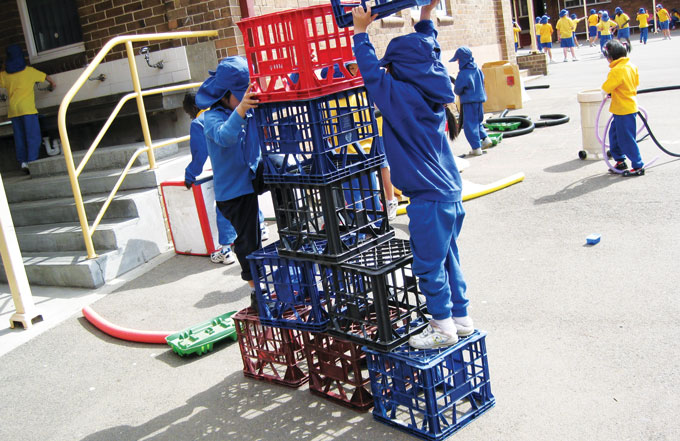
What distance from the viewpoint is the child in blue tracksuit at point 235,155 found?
5.04m

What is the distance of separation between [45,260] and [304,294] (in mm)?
4457

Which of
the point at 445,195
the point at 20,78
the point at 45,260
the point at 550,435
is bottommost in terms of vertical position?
the point at 550,435

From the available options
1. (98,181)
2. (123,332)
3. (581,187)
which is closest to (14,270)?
(123,332)

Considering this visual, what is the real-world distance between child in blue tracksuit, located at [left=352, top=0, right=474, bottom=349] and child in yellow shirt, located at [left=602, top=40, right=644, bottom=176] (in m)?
5.38

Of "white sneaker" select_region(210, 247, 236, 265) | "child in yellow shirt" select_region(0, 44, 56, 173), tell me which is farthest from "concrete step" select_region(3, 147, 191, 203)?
"white sneaker" select_region(210, 247, 236, 265)

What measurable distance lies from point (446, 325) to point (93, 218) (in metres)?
5.61

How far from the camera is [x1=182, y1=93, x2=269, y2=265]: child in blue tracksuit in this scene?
7.02m

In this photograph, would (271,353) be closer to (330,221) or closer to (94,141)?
(330,221)

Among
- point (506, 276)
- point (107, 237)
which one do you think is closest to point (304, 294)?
point (506, 276)

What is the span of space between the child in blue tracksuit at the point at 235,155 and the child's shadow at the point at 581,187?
4177 millimetres

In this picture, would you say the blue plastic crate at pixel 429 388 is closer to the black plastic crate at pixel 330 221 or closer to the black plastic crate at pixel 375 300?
the black plastic crate at pixel 375 300

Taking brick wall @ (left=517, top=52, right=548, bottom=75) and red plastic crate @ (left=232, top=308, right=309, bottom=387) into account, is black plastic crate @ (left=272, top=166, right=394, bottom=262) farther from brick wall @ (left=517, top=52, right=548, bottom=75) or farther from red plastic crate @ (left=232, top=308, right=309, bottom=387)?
brick wall @ (left=517, top=52, right=548, bottom=75)

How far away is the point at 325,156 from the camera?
4008 mm

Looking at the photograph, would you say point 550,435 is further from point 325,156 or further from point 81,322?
point 81,322
